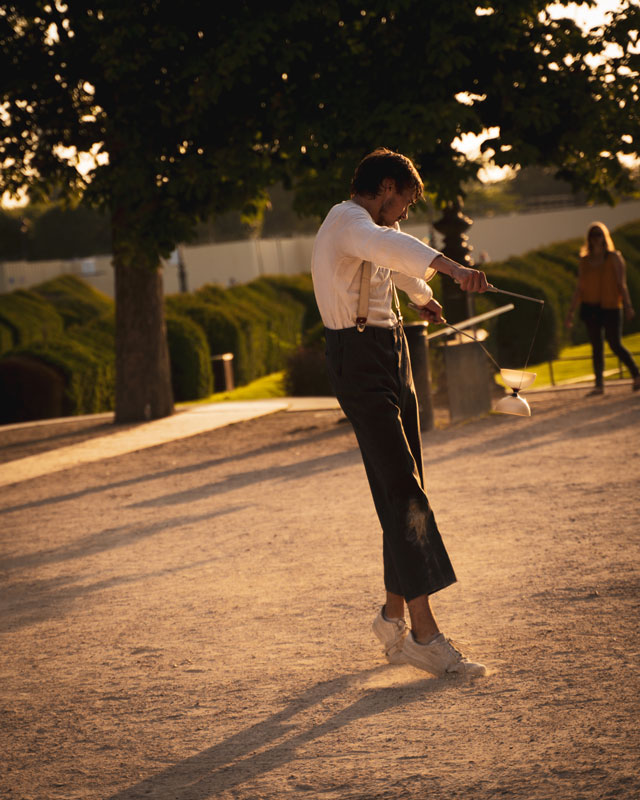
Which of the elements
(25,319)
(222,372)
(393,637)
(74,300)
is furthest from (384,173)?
(74,300)

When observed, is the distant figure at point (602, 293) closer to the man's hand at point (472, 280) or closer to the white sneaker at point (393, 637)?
the white sneaker at point (393, 637)

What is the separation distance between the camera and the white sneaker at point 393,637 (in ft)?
14.6

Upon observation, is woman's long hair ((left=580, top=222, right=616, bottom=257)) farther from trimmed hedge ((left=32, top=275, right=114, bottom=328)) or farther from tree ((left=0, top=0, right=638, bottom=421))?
trimmed hedge ((left=32, top=275, right=114, bottom=328))

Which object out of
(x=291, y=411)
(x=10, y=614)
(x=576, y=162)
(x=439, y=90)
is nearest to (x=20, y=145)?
(x=291, y=411)

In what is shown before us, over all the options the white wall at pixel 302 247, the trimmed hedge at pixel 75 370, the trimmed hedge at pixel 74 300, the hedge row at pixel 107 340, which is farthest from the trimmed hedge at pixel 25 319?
the white wall at pixel 302 247

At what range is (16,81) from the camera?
1255cm

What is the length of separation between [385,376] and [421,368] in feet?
22.7

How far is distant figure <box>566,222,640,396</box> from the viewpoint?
40.8ft

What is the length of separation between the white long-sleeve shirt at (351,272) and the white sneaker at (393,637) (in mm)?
1190

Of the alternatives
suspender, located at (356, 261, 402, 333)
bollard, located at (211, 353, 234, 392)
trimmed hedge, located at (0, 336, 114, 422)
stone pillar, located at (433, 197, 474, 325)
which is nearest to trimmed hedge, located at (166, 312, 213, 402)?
bollard, located at (211, 353, 234, 392)

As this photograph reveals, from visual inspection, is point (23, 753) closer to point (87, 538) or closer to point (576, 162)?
point (87, 538)

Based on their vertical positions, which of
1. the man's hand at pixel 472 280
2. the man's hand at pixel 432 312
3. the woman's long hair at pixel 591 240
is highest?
the woman's long hair at pixel 591 240

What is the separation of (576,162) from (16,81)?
6286 millimetres

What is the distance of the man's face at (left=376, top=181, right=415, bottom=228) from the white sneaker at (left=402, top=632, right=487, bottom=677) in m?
1.60
